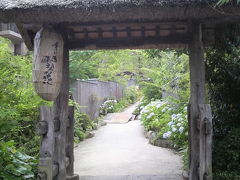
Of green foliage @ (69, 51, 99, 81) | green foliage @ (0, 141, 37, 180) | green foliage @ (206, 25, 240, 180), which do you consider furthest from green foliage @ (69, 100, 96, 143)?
green foliage @ (206, 25, 240, 180)

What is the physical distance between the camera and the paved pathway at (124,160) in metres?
6.24

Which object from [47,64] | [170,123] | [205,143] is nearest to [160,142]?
[170,123]

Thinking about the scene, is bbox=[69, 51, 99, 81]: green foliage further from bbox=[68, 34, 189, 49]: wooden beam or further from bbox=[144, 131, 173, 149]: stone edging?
bbox=[68, 34, 189, 49]: wooden beam

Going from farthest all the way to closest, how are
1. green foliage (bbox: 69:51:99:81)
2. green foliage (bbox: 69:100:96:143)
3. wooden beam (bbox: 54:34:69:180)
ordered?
green foliage (bbox: 69:51:99:81) → green foliage (bbox: 69:100:96:143) → wooden beam (bbox: 54:34:69:180)

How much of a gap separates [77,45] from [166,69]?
26.2ft

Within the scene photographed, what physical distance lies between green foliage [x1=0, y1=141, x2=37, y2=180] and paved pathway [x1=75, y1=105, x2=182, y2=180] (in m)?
1.44

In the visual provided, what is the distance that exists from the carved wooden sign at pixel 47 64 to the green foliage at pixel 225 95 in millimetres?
3187

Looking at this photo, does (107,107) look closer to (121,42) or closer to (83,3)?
(121,42)

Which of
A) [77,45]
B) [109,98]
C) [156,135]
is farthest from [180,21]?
[109,98]

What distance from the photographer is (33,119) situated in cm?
730

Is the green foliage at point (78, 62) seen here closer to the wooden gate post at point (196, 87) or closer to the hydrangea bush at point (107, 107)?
the hydrangea bush at point (107, 107)

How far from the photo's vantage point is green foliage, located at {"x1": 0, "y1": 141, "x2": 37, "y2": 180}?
4590mm

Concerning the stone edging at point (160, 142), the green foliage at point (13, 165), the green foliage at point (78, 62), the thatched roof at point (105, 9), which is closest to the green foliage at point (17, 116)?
the green foliage at point (13, 165)

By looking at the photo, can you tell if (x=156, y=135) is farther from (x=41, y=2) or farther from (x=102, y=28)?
(x=41, y=2)
